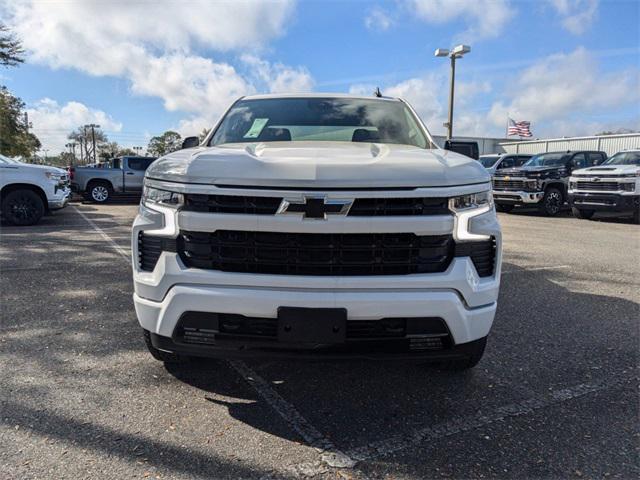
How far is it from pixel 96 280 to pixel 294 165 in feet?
13.2

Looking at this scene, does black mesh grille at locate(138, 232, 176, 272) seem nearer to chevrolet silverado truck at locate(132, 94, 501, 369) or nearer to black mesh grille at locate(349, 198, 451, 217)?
chevrolet silverado truck at locate(132, 94, 501, 369)

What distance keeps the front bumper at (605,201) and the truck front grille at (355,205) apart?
12.4 meters

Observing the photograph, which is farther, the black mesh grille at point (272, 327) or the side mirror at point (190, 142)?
the side mirror at point (190, 142)

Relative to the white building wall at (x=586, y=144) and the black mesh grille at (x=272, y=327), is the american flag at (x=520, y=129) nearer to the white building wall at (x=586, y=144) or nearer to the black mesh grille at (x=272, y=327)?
the white building wall at (x=586, y=144)

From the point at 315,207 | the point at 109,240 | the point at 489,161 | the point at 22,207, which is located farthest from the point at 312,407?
the point at 489,161

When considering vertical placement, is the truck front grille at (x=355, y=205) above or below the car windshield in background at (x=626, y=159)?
below

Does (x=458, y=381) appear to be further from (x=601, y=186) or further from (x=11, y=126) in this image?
(x=11, y=126)

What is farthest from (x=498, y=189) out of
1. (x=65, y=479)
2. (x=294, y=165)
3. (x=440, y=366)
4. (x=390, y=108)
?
(x=65, y=479)

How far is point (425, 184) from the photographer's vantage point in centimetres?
240

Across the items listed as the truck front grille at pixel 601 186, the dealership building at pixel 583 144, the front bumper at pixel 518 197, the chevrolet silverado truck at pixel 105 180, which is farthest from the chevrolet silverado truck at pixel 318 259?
the dealership building at pixel 583 144

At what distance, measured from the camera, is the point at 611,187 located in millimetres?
12789

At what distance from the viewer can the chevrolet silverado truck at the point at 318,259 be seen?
2.33 m

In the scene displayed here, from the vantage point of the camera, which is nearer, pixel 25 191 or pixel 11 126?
pixel 25 191

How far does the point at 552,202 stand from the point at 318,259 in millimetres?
14105
